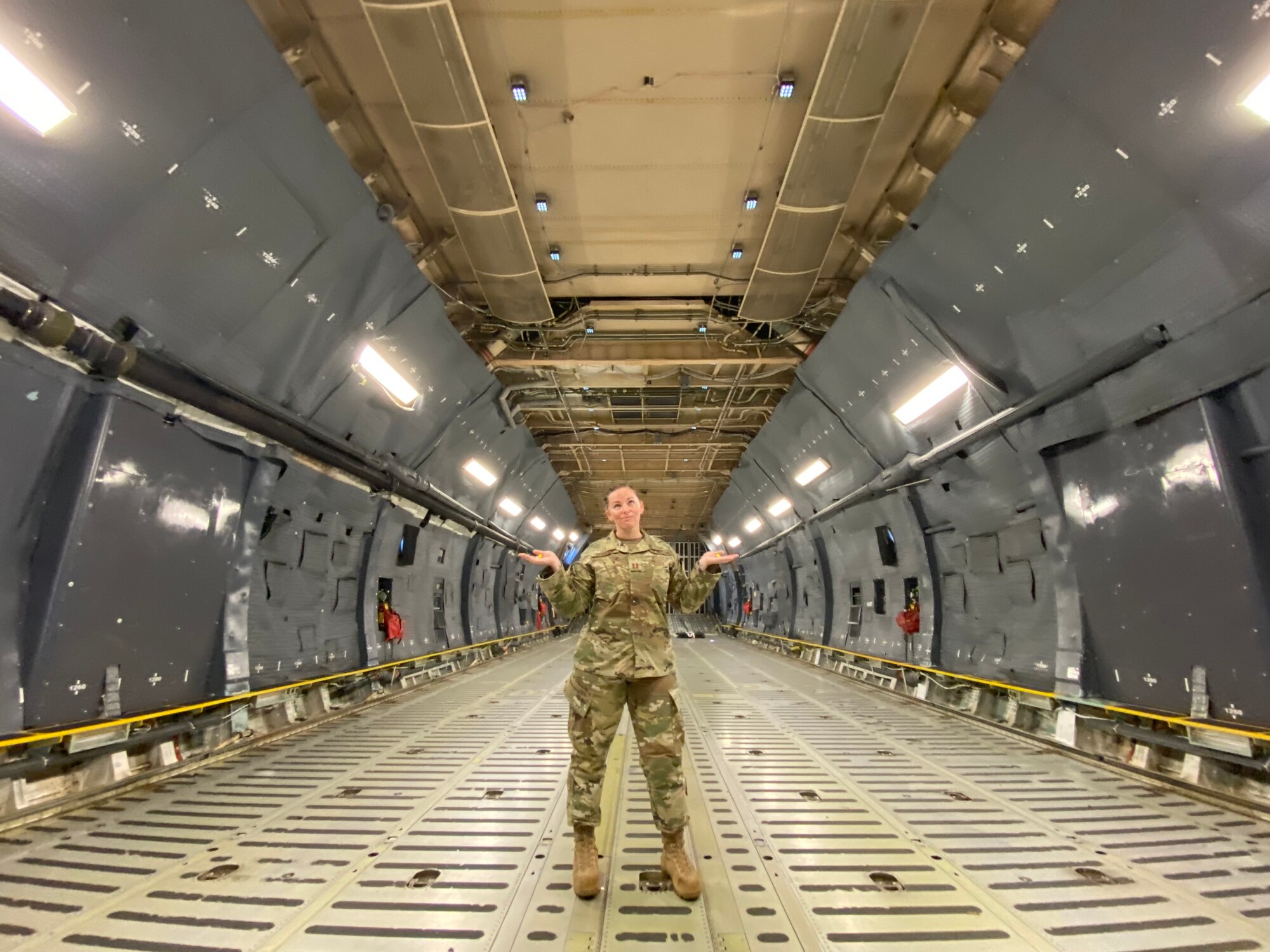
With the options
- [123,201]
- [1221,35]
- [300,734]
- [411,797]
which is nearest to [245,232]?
[123,201]

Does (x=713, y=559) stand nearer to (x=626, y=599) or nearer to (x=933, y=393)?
(x=626, y=599)

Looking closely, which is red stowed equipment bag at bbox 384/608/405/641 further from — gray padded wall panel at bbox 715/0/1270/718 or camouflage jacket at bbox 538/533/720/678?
gray padded wall panel at bbox 715/0/1270/718

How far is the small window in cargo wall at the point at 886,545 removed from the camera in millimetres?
10062

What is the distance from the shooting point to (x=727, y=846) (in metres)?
3.30

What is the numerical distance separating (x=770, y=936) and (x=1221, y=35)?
186 inches

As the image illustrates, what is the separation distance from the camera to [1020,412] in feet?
18.2

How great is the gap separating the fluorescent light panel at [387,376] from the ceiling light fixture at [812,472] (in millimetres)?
6922

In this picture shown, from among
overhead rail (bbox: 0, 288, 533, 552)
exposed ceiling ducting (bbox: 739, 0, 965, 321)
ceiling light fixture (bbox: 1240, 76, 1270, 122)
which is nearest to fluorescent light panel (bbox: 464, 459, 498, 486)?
overhead rail (bbox: 0, 288, 533, 552)

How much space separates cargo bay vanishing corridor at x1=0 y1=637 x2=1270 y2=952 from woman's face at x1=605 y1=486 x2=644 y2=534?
1725 mm

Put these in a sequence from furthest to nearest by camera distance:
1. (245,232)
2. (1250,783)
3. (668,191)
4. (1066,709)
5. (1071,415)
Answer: (668,191), (1066,709), (1071,415), (245,232), (1250,783)

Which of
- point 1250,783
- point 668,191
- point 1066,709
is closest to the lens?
point 1250,783

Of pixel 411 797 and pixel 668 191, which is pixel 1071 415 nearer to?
pixel 668 191

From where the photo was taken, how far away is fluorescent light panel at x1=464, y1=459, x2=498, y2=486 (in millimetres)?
11023

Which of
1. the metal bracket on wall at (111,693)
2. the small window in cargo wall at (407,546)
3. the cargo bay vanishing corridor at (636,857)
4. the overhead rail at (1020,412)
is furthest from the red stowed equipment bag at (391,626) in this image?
the overhead rail at (1020,412)
